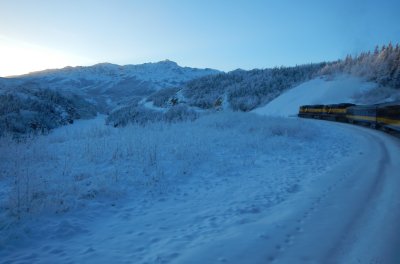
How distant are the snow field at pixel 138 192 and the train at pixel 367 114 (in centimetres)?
911

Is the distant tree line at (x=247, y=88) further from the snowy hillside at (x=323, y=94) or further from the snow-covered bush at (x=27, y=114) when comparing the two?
the snow-covered bush at (x=27, y=114)

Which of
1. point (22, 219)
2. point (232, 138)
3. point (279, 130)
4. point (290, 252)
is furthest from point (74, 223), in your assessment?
point (279, 130)

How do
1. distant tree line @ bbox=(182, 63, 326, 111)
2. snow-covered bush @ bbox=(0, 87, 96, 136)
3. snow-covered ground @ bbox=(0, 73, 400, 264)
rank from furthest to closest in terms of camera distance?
1. distant tree line @ bbox=(182, 63, 326, 111)
2. snow-covered bush @ bbox=(0, 87, 96, 136)
3. snow-covered ground @ bbox=(0, 73, 400, 264)

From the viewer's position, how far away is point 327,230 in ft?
17.0

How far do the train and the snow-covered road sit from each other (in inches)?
553

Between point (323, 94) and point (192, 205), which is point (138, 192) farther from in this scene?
point (323, 94)

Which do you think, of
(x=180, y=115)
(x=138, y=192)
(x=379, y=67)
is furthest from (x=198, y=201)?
(x=379, y=67)

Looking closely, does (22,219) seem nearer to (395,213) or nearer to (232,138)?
(395,213)

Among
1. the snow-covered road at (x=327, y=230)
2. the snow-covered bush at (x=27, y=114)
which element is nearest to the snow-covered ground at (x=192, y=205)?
the snow-covered road at (x=327, y=230)

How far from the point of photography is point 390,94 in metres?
46.4

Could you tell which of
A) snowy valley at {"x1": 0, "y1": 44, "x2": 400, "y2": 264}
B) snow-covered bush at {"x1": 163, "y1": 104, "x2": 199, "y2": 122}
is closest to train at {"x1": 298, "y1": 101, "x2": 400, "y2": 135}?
snowy valley at {"x1": 0, "y1": 44, "x2": 400, "y2": 264}

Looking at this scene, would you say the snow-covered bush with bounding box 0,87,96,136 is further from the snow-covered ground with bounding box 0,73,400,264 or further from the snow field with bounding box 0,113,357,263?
the snow-covered ground with bounding box 0,73,400,264

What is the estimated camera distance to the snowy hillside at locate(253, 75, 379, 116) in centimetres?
5347

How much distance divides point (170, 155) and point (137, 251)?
6505 millimetres
